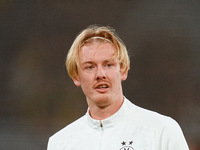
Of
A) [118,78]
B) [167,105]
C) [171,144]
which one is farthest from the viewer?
[167,105]

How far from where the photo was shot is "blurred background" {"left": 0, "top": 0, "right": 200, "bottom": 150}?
18.7ft

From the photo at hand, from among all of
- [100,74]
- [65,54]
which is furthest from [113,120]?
[65,54]

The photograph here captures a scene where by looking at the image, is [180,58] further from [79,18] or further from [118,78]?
[118,78]

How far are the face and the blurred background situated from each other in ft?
11.3

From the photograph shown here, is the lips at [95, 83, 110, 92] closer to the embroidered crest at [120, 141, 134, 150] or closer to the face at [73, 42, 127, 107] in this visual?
the face at [73, 42, 127, 107]

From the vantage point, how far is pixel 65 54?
5.91m

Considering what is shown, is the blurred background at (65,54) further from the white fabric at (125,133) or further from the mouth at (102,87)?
the mouth at (102,87)

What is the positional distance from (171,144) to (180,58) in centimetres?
395

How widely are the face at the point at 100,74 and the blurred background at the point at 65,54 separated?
3.45 metres

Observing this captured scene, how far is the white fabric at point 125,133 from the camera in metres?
2.08

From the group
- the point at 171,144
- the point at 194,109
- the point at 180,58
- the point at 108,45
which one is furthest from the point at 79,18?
the point at 171,144

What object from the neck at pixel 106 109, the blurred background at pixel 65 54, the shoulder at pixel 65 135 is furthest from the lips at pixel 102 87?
the blurred background at pixel 65 54

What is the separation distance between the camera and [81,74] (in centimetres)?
232

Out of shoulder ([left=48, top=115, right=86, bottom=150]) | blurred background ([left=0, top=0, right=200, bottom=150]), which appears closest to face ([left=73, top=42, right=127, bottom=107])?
shoulder ([left=48, top=115, right=86, bottom=150])
